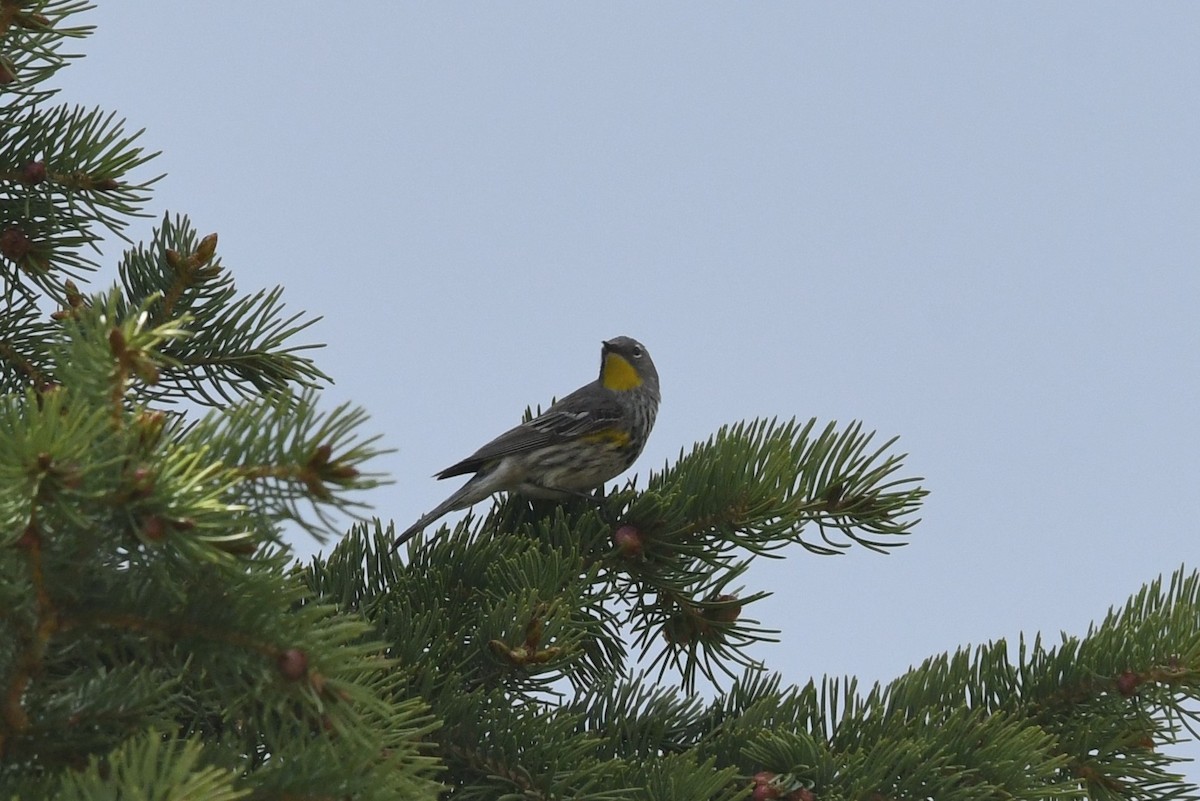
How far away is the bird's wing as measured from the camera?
22.8ft

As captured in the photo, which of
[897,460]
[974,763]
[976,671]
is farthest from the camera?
[897,460]

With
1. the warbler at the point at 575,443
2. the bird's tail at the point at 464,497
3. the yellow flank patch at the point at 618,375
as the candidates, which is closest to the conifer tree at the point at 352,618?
the warbler at the point at 575,443

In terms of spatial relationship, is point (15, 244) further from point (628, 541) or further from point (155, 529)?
point (155, 529)

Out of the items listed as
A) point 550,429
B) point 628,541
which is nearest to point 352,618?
point 628,541

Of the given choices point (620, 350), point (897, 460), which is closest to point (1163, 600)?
point (897, 460)

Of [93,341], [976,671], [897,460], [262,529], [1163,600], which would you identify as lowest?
[262,529]

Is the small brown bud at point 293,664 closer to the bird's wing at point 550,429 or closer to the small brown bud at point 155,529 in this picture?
the small brown bud at point 155,529

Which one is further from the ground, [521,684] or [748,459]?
[748,459]

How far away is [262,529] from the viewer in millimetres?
2152

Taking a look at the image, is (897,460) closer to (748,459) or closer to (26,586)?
(748,459)

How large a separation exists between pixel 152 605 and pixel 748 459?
2248 mm

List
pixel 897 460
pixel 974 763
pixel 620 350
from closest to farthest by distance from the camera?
pixel 974 763, pixel 897 460, pixel 620 350

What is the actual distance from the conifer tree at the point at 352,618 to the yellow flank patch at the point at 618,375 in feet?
13.8

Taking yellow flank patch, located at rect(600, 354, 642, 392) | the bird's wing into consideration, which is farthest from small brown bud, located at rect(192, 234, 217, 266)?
yellow flank patch, located at rect(600, 354, 642, 392)
